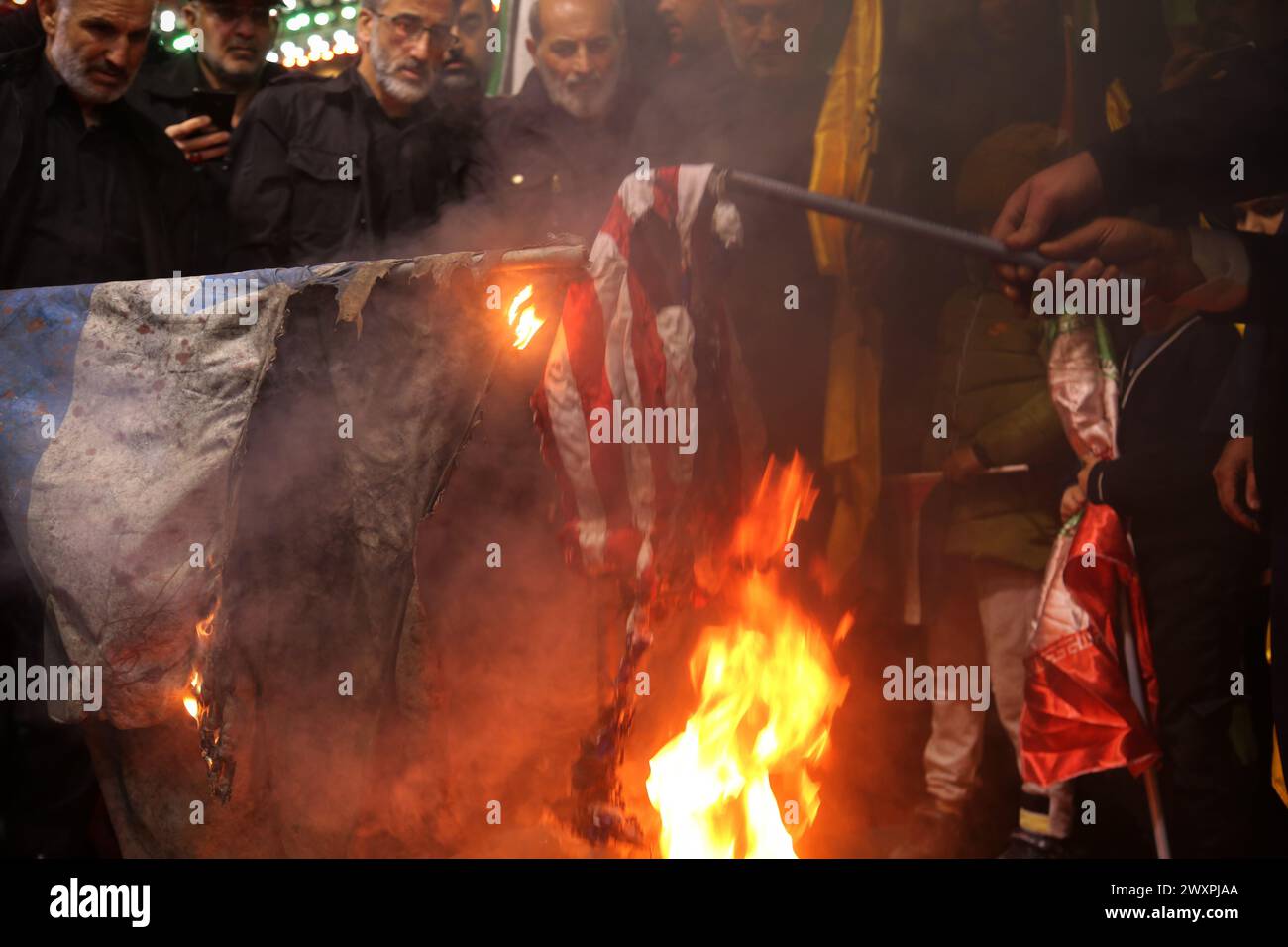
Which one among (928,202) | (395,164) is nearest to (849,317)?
(928,202)

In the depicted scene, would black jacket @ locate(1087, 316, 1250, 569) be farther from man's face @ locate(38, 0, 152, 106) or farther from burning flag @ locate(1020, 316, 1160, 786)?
man's face @ locate(38, 0, 152, 106)

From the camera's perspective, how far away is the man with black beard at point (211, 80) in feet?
Result: 13.8

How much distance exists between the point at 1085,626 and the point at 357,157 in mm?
2944

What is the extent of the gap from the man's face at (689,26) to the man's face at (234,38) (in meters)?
1.49

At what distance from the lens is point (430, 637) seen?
3.52 m

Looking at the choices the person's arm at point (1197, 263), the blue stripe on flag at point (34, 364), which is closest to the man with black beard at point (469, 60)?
the blue stripe on flag at point (34, 364)

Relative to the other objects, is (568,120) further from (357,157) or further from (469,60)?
(357,157)

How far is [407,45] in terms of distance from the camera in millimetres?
4195

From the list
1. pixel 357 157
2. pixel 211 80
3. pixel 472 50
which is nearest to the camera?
pixel 357 157

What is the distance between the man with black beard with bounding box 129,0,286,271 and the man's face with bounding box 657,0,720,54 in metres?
1.47

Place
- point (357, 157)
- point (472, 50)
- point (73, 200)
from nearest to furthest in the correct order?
1. point (73, 200)
2. point (357, 157)
3. point (472, 50)
